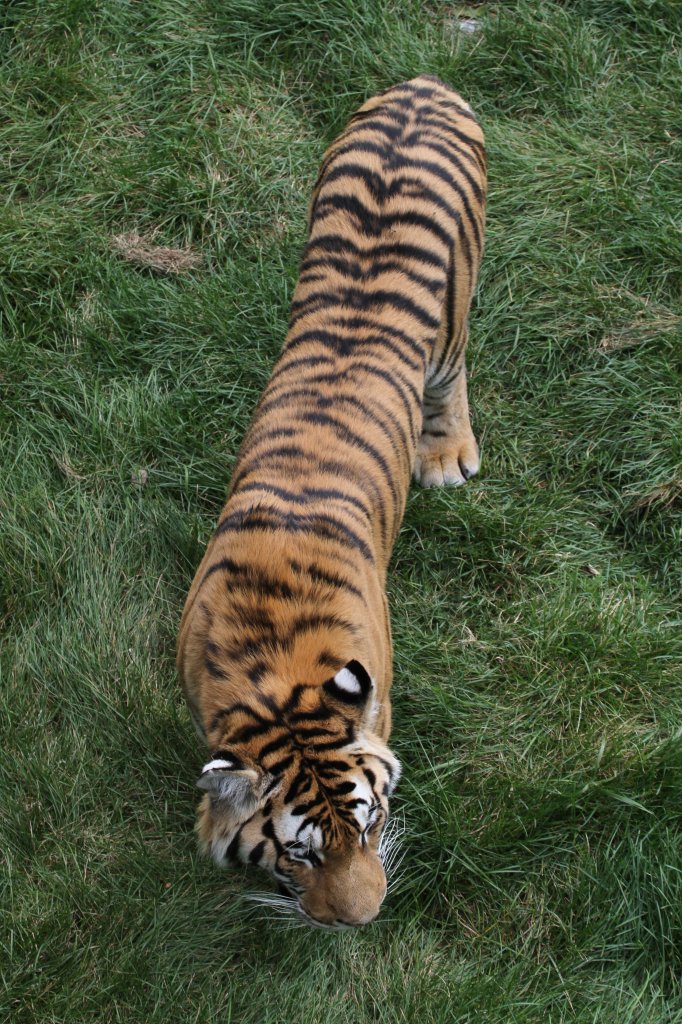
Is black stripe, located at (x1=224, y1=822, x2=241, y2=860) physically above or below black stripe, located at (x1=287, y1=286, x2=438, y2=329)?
below

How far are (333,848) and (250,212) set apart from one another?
A: 3113mm

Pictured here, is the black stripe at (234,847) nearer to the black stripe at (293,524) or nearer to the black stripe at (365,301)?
the black stripe at (293,524)

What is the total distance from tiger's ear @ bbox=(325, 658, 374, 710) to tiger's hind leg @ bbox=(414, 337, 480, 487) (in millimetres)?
1723

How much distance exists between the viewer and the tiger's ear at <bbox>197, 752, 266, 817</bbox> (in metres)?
2.32

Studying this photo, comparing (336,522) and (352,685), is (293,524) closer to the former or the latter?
(336,522)

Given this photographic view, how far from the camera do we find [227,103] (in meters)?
4.93

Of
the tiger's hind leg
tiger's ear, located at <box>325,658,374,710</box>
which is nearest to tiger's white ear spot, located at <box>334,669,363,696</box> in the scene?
tiger's ear, located at <box>325,658,374,710</box>

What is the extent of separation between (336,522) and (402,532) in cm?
115

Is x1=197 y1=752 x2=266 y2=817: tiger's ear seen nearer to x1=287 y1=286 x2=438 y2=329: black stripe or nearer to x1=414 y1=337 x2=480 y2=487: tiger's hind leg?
x1=287 y1=286 x2=438 y2=329: black stripe

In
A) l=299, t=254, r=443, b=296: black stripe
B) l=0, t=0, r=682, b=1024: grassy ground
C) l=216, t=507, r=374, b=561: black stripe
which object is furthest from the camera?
l=299, t=254, r=443, b=296: black stripe

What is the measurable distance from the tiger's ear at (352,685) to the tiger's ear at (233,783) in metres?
0.26

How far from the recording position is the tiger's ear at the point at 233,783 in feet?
7.62

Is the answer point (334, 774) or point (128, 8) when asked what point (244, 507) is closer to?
point (334, 774)

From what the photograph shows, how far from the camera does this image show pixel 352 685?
7.92ft
